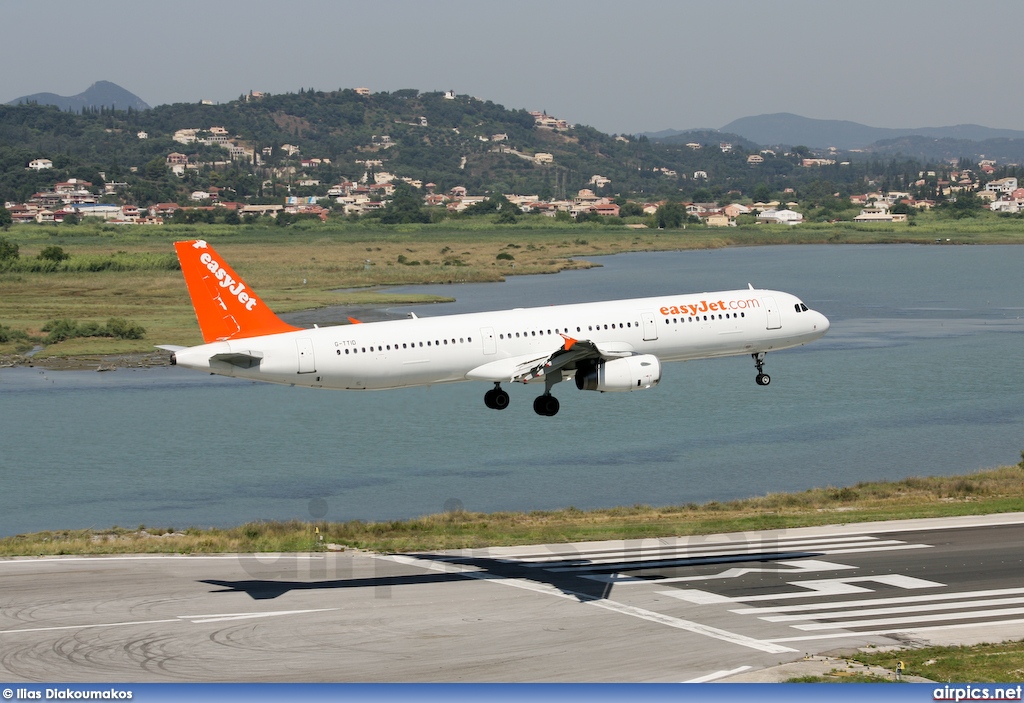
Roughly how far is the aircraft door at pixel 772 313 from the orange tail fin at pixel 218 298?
23818 millimetres

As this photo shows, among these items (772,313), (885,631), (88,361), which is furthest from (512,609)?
(88,361)

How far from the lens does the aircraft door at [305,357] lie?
54.6 metres

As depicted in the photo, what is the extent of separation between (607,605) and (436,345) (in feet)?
48.4

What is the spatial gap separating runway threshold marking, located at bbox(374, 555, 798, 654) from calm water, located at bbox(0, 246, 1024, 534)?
79.5ft

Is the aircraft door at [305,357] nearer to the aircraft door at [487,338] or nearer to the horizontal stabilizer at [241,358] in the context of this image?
the horizontal stabilizer at [241,358]

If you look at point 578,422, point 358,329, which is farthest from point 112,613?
point 578,422

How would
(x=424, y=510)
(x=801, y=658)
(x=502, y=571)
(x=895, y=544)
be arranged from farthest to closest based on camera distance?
(x=424, y=510) → (x=895, y=544) → (x=502, y=571) → (x=801, y=658)

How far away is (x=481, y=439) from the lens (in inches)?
4028

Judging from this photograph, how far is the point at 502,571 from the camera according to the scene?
54.7 metres

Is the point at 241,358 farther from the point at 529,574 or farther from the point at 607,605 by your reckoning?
the point at 607,605

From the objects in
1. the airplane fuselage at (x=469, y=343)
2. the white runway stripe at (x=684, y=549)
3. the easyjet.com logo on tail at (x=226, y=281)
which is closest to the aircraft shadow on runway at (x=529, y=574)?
the white runway stripe at (x=684, y=549)

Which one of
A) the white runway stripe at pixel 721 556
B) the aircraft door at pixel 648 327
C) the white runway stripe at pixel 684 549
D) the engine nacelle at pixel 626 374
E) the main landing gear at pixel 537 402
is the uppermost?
the aircraft door at pixel 648 327

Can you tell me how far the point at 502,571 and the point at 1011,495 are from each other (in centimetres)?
3677

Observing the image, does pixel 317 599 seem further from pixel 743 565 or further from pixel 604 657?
pixel 743 565
